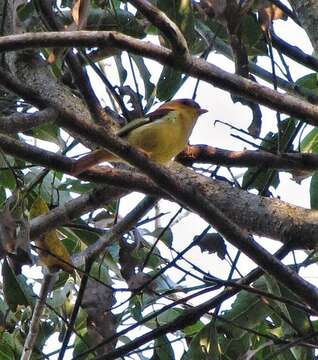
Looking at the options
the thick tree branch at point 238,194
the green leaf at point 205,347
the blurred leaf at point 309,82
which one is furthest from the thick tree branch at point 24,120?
the blurred leaf at point 309,82

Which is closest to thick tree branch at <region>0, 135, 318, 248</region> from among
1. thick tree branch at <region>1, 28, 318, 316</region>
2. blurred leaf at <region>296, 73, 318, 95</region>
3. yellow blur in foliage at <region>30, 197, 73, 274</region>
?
thick tree branch at <region>1, 28, 318, 316</region>

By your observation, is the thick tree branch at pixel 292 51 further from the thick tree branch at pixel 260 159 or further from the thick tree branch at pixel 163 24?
the thick tree branch at pixel 163 24

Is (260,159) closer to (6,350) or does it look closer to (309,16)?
(309,16)

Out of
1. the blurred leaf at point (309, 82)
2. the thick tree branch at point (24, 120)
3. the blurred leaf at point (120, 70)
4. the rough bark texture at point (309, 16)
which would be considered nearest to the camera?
the thick tree branch at point (24, 120)

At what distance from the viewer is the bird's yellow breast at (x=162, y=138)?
378 cm

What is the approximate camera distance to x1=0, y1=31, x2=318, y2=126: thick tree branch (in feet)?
8.33

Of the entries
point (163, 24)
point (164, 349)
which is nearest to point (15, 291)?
point (164, 349)

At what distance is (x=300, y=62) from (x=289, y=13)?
49 centimetres

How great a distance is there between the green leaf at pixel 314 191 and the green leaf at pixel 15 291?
1.24 meters

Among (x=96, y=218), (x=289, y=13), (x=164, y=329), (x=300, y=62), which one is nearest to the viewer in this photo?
(x=164, y=329)

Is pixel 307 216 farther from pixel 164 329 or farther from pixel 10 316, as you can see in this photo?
pixel 10 316

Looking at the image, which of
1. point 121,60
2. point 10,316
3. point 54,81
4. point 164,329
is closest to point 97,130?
point 54,81

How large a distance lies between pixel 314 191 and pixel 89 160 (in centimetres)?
98

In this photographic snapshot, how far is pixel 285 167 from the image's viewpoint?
3.06 meters
